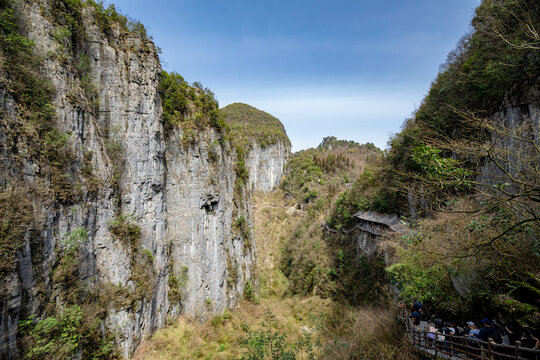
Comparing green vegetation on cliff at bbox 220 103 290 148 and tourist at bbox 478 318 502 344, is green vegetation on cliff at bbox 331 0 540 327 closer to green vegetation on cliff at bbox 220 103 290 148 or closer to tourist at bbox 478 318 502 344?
tourist at bbox 478 318 502 344

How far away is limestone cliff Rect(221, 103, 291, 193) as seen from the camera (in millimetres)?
59066

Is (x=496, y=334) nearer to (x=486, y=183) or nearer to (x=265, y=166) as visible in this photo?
(x=486, y=183)

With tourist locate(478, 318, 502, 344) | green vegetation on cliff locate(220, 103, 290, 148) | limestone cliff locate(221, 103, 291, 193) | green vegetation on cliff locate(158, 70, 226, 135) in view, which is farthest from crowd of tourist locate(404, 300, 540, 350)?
green vegetation on cliff locate(220, 103, 290, 148)

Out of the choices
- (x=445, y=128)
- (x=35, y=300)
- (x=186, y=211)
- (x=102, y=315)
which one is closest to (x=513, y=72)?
(x=445, y=128)

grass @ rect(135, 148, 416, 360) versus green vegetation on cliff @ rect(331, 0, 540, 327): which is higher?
green vegetation on cliff @ rect(331, 0, 540, 327)

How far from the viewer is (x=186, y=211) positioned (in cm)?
1449

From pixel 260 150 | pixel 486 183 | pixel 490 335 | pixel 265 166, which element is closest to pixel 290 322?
pixel 490 335

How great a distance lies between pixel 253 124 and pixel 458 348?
228 ft

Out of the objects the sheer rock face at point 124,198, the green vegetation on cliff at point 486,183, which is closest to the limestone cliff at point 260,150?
the sheer rock face at point 124,198

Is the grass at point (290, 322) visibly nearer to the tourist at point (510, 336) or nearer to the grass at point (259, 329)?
the grass at point (259, 329)

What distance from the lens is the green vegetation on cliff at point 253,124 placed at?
61244mm

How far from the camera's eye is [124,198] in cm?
1091

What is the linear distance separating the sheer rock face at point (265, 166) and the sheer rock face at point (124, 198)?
133ft

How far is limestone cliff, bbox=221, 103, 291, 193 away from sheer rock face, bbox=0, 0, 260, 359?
129 feet
